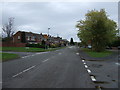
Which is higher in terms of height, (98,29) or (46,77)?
(98,29)

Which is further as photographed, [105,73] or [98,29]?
[98,29]

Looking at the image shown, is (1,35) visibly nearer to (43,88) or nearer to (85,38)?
(85,38)

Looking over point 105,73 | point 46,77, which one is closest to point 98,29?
point 105,73

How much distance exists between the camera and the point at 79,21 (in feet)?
159

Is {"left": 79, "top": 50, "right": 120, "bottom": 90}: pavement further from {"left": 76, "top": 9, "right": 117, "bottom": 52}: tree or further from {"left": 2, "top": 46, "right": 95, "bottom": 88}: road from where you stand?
{"left": 76, "top": 9, "right": 117, "bottom": 52}: tree

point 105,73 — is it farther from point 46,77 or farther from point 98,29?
point 98,29

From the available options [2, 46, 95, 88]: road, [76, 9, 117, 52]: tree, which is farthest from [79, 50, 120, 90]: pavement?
[76, 9, 117, 52]: tree

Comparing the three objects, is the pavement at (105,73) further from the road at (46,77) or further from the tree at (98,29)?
the tree at (98,29)

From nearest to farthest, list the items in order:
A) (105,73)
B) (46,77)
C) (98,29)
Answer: (46,77)
(105,73)
(98,29)

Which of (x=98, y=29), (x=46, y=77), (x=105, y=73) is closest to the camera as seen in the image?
(x=46, y=77)

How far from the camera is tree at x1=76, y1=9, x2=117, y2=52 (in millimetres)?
38969

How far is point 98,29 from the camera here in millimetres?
39188

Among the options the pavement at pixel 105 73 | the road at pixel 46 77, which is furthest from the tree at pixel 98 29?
the road at pixel 46 77

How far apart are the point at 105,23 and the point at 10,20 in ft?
122
